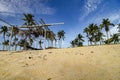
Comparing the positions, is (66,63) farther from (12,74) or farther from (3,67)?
(3,67)

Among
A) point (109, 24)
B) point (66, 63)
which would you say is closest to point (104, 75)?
point (66, 63)

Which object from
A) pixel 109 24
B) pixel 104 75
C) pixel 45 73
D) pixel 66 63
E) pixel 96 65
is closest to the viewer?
pixel 104 75

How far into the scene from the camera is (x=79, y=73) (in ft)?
20.2

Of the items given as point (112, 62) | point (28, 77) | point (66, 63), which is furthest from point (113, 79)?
point (28, 77)

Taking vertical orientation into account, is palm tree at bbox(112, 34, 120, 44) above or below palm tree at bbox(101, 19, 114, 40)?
below

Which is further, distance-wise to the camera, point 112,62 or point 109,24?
point 109,24

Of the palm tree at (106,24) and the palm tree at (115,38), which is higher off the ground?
the palm tree at (106,24)

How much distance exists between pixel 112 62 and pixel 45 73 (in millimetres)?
4442

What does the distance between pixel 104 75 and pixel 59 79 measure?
2.33 m

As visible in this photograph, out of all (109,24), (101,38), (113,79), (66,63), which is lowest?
(113,79)

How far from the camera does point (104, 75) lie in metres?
5.88

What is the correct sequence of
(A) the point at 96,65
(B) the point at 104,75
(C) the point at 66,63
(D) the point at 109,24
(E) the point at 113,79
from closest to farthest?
(E) the point at 113,79, (B) the point at 104,75, (A) the point at 96,65, (C) the point at 66,63, (D) the point at 109,24

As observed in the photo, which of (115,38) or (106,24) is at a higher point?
(106,24)

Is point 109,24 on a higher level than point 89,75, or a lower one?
higher
